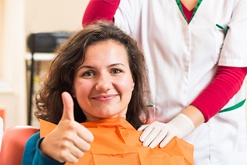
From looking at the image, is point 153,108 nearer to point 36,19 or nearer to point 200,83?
point 200,83

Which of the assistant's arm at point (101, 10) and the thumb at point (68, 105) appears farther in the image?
the assistant's arm at point (101, 10)

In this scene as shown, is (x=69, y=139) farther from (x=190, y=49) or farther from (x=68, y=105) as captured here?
(x=190, y=49)

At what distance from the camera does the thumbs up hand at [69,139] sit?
3.81ft

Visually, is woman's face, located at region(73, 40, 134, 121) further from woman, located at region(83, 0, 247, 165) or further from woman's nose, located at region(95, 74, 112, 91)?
woman, located at region(83, 0, 247, 165)

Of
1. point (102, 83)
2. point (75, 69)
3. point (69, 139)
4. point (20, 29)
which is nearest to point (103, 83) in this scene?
point (102, 83)

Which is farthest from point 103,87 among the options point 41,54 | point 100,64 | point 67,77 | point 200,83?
point 41,54

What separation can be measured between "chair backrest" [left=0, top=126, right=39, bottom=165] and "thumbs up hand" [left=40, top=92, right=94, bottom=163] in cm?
47

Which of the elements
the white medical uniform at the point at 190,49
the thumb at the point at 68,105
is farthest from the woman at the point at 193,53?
the thumb at the point at 68,105

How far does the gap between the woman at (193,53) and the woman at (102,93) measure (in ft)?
0.28

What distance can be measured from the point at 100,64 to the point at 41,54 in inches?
119

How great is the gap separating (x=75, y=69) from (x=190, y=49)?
45cm

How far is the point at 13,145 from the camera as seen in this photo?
5.50 feet

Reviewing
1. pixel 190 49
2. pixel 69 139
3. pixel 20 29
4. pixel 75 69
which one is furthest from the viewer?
pixel 20 29

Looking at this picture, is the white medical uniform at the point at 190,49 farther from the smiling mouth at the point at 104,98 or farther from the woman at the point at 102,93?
the smiling mouth at the point at 104,98
